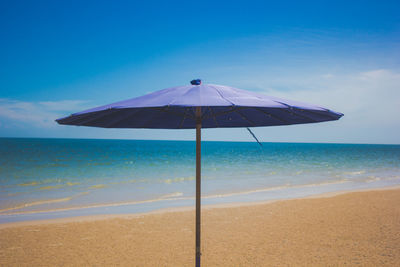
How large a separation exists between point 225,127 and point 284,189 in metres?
10.2

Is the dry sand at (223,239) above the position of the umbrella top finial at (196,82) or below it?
below

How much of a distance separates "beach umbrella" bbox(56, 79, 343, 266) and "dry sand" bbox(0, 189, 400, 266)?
220 cm

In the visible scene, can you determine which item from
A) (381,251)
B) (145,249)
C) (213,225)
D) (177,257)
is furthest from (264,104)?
(213,225)

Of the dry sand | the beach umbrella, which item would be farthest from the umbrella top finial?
the dry sand

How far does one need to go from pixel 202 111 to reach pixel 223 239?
3148 mm

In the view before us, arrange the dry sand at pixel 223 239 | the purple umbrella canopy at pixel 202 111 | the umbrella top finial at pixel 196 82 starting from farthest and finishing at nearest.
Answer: the dry sand at pixel 223 239, the umbrella top finial at pixel 196 82, the purple umbrella canopy at pixel 202 111

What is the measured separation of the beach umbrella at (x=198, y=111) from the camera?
76.4 inches

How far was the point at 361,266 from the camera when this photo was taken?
4.05 metres

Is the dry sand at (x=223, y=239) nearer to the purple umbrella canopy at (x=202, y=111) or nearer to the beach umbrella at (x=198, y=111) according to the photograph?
the beach umbrella at (x=198, y=111)

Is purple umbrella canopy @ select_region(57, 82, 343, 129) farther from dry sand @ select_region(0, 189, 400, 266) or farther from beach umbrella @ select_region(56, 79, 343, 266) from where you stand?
dry sand @ select_region(0, 189, 400, 266)

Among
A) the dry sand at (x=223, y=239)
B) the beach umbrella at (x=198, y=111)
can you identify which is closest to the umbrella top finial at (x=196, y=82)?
the beach umbrella at (x=198, y=111)

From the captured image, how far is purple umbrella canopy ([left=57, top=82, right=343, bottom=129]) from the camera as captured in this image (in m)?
1.94

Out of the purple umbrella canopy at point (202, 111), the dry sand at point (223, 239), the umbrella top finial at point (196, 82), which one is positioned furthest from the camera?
the dry sand at point (223, 239)

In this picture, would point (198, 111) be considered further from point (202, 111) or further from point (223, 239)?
point (223, 239)
